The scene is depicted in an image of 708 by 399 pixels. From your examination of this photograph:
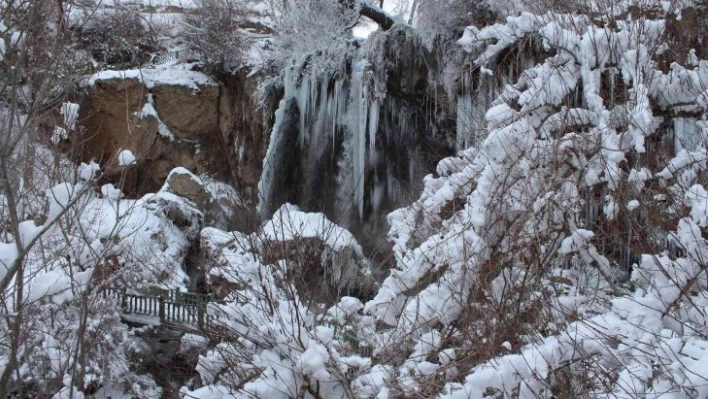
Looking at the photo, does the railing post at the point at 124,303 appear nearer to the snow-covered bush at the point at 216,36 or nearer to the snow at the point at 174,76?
the snow at the point at 174,76

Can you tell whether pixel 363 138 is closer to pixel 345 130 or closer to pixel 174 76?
pixel 345 130

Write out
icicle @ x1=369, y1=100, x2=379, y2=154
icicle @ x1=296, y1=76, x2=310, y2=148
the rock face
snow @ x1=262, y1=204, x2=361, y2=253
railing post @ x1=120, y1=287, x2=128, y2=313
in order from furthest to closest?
the rock face → icicle @ x1=296, y1=76, x2=310, y2=148 → icicle @ x1=369, y1=100, x2=379, y2=154 → railing post @ x1=120, y1=287, x2=128, y2=313 → snow @ x1=262, y1=204, x2=361, y2=253

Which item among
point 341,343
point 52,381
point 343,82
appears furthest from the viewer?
point 343,82

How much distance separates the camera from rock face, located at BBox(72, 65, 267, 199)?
15.7 metres

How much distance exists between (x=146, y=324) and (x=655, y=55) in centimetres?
783

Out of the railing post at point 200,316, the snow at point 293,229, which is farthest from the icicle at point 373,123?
the railing post at point 200,316

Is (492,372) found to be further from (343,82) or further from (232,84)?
(232,84)

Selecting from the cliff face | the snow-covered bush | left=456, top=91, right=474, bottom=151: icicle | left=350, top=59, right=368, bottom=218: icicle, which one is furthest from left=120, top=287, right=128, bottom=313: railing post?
the snow-covered bush

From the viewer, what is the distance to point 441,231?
4.43 m

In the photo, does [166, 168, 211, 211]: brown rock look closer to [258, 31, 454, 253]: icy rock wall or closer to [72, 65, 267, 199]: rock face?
[258, 31, 454, 253]: icy rock wall

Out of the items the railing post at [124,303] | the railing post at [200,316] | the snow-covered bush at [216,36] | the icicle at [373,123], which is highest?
the snow-covered bush at [216,36]

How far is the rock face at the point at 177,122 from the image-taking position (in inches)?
617

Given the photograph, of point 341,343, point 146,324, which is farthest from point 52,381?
point 146,324

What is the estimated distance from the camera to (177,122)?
53.6 feet
